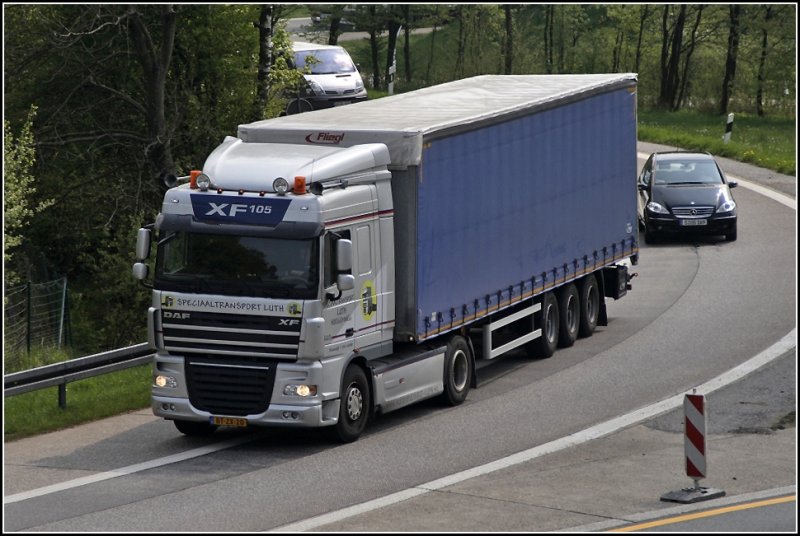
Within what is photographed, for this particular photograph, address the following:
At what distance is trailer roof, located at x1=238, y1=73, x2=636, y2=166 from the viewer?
630 inches

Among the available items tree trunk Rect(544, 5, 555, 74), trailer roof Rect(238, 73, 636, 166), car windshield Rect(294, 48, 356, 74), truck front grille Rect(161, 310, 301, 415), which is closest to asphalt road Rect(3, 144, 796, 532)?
truck front grille Rect(161, 310, 301, 415)

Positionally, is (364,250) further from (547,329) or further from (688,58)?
(688,58)

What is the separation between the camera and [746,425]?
52.5 ft

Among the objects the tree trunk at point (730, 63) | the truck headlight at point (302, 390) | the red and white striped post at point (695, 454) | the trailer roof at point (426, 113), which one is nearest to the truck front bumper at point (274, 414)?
the truck headlight at point (302, 390)

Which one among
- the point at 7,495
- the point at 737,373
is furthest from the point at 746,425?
the point at 7,495

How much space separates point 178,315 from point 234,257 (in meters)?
0.86

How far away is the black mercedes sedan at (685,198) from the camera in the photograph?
29.0 m

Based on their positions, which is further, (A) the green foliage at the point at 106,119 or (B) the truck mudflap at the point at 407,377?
(A) the green foliage at the point at 106,119

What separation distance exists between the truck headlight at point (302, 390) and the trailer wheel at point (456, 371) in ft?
9.17

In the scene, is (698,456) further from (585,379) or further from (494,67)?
(494,67)

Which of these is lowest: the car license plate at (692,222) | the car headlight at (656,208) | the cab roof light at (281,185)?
the car license plate at (692,222)

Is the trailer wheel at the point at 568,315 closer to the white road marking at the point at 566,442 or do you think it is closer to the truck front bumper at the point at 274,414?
the white road marking at the point at 566,442

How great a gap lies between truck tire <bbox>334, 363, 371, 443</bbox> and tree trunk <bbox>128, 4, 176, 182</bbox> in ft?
37.2

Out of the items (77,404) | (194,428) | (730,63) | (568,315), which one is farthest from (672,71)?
(194,428)
